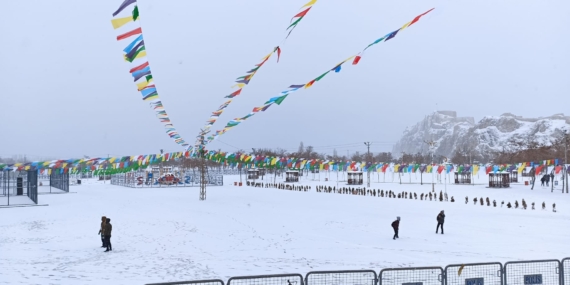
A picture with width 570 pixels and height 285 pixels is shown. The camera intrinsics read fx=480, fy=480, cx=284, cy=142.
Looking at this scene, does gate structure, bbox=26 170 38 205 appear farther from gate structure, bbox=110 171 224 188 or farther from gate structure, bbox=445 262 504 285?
gate structure, bbox=445 262 504 285

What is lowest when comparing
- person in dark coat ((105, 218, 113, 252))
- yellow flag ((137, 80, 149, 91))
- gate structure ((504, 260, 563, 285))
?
person in dark coat ((105, 218, 113, 252))

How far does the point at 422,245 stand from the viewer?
15695mm

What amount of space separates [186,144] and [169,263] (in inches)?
908

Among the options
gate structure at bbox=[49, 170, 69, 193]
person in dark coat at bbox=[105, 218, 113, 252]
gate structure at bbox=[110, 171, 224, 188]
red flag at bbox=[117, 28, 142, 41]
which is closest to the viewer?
red flag at bbox=[117, 28, 142, 41]

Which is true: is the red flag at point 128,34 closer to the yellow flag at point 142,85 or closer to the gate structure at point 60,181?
the yellow flag at point 142,85

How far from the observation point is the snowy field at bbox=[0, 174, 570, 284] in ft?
39.0

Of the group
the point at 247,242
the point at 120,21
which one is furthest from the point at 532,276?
the point at 247,242

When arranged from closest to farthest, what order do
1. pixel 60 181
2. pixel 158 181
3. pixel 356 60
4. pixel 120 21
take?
1. pixel 120 21
2. pixel 356 60
3. pixel 60 181
4. pixel 158 181

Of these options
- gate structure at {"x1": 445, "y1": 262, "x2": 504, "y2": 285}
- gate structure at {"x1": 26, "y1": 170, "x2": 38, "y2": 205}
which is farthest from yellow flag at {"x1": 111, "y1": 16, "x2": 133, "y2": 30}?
gate structure at {"x1": 26, "y1": 170, "x2": 38, "y2": 205}

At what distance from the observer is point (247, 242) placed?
16.1 metres

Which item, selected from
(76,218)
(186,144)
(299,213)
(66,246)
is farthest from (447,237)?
(186,144)

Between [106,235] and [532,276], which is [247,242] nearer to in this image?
[106,235]

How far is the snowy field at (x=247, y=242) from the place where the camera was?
1189 centimetres

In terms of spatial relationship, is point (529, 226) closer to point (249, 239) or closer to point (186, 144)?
point (249, 239)
